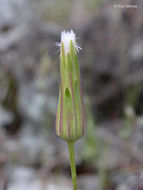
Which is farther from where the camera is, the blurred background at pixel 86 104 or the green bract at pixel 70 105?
the blurred background at pixel 86 104

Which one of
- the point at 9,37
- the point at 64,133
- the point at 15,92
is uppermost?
the point at 9,37

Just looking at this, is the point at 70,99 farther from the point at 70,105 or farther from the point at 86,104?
the point at 86,104

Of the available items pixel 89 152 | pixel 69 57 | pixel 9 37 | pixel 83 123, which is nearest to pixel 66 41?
pixel 69 57

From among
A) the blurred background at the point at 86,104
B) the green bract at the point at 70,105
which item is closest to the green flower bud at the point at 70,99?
the green bract at the point at 70,105

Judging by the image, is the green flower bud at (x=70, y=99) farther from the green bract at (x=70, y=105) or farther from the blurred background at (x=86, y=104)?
the blurred background at (x=86, y=104)

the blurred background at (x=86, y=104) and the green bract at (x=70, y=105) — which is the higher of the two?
the blurred background at (x=86, y=104)

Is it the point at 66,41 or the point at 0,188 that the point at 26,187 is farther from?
the point at 66,41

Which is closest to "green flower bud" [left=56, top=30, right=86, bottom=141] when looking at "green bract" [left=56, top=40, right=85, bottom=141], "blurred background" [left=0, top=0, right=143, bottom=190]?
"green bract" [left=56, top=40, right=85, bottom=141]
